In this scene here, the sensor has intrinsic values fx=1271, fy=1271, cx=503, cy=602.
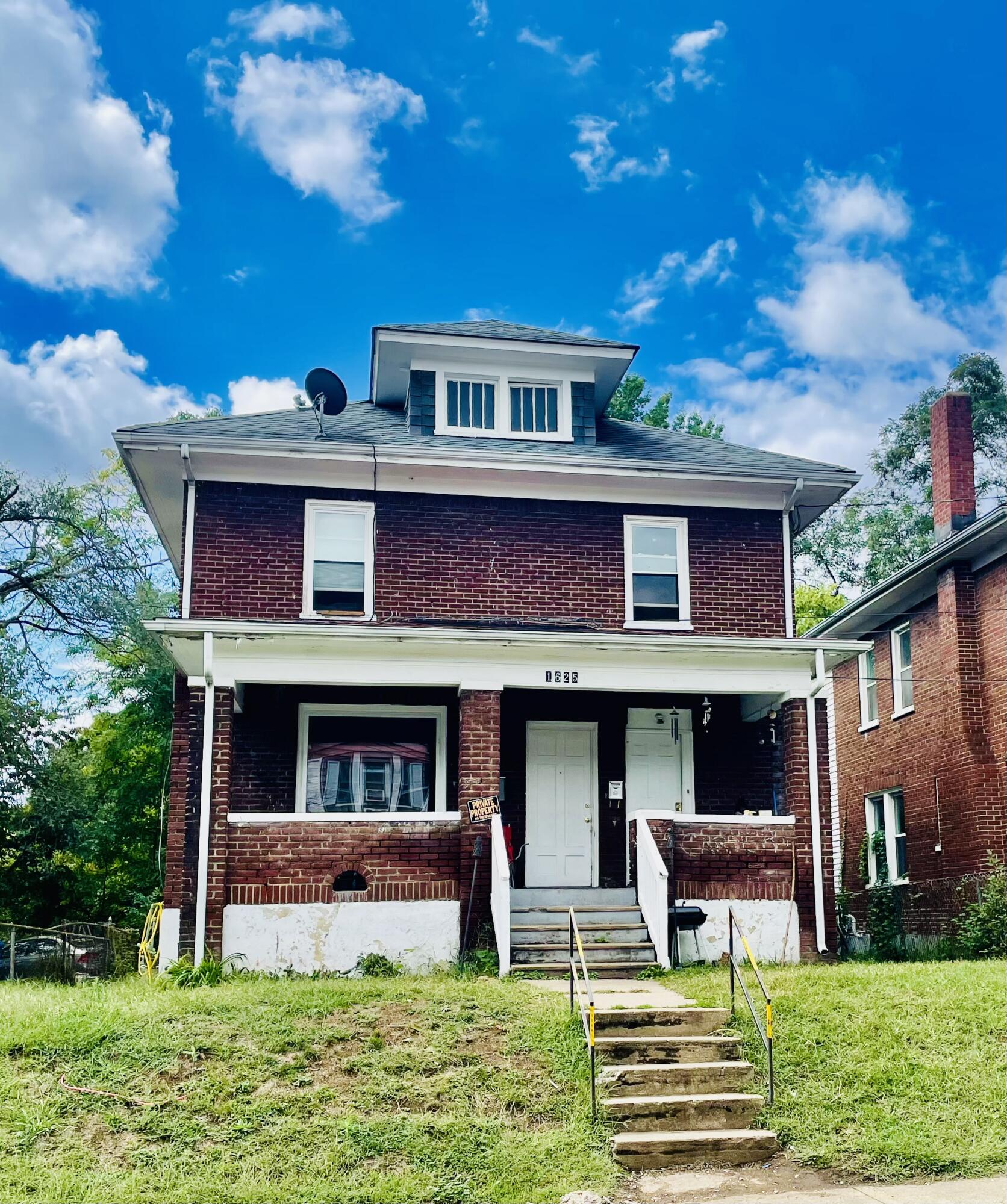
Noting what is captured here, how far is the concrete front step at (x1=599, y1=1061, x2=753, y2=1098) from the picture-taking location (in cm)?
974

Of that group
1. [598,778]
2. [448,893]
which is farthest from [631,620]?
[448,893]

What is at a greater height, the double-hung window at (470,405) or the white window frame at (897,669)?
the double-hung window at (470,405)

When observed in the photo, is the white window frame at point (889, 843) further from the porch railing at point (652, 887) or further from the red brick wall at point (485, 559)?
the porch railing at point (652, 887)

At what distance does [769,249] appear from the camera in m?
39.3

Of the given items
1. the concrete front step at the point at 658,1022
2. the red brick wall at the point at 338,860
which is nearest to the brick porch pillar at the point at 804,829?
the red brick wall at the point at 338,860

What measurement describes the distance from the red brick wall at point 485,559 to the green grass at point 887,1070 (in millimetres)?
6247

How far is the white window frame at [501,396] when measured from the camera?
18.7 meters

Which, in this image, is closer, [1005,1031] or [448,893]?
[1005,1031]

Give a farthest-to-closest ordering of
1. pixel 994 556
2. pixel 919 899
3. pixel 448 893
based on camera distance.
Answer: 1. pixel 919 899
2. pixel 994 556
3. pixel 448 893

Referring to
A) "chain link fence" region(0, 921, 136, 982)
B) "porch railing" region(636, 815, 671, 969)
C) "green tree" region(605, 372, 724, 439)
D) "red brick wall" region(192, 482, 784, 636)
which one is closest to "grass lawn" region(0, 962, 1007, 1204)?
"porch railing" region(636, 815, 671, 969)

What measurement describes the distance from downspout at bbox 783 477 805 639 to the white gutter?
8003 millimetres

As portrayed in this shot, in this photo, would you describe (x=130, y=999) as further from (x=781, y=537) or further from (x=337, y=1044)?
(x=781, y=537)

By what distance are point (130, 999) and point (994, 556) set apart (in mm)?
13765

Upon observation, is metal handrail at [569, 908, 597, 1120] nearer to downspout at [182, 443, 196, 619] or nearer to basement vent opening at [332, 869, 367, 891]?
basement vent opening at [332, 869, 367, 891]
